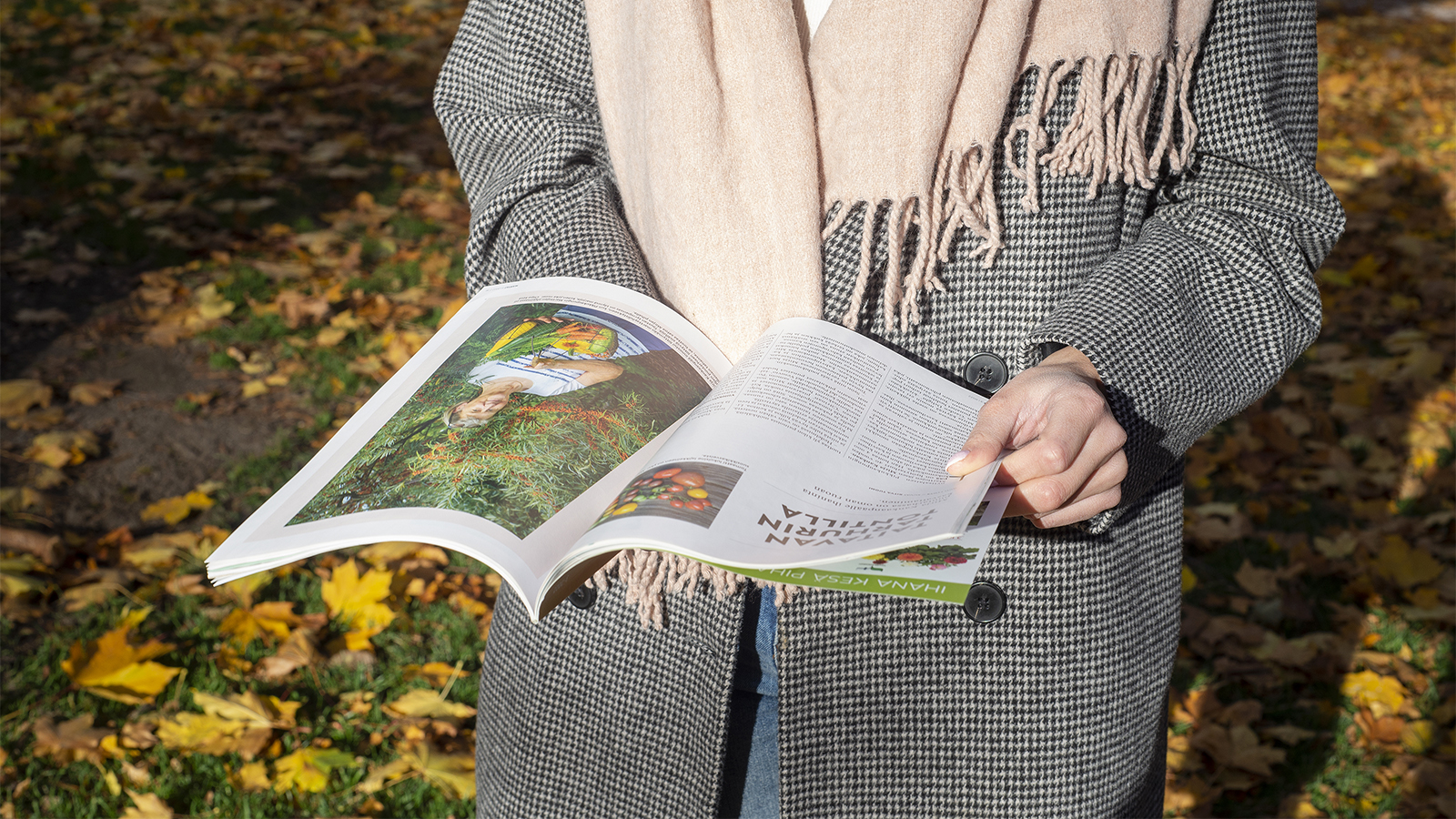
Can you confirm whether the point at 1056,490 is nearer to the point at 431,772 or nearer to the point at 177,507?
the point at 431,772

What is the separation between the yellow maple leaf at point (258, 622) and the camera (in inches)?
107

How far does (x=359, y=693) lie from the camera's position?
103 inches

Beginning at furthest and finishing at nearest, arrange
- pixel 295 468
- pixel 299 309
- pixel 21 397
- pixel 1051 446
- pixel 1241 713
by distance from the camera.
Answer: pixel 299 309 → pixel 21 397 → pixel 295 468 → pixel 1241 713 → pixel 1051 446

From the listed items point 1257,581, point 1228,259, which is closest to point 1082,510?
point 1228,259

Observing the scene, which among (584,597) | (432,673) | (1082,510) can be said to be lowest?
(432,673)

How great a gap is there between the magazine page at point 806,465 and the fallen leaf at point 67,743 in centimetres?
209

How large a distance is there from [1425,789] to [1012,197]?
2178 millimetres

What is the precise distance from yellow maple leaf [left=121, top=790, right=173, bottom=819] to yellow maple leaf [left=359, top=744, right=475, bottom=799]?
40 centimetres

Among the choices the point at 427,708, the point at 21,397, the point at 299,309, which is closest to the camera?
the point at 427,708

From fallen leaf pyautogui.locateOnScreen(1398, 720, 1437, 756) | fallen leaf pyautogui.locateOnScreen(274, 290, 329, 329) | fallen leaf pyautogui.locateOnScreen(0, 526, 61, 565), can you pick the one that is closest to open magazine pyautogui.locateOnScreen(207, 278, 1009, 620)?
fallen leaf pyautogui.locateOnScreen(1398, 720, 1437, 756)

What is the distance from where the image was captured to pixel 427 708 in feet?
8.45

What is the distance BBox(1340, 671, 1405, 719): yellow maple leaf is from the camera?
107 inches

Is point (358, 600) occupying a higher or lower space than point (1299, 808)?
higher

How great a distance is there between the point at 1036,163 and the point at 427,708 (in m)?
2.05
